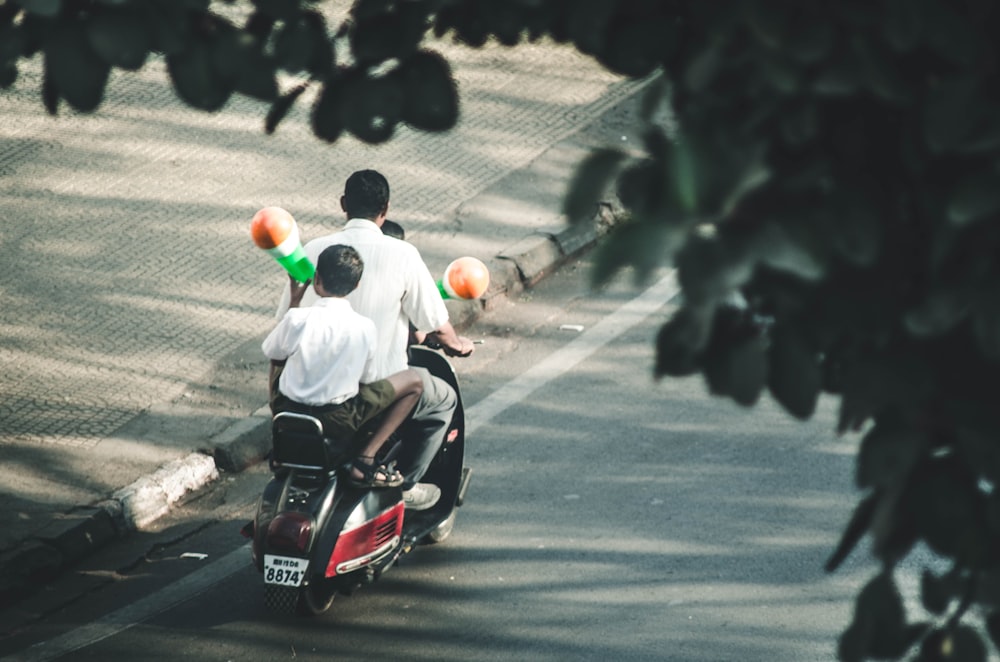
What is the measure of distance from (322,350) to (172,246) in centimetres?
418

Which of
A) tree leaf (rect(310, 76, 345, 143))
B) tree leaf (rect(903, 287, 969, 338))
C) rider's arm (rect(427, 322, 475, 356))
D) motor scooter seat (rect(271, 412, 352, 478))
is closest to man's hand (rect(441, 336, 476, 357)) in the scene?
rider's arm (rect(427, 322, 475, 356))

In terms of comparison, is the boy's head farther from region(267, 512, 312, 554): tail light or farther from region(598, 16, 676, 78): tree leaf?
region(598, 16, 676, 78): tree leaf

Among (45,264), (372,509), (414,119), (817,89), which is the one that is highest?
(817,89)

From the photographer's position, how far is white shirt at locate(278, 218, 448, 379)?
19.4 ft

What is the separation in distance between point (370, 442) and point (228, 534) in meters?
1.26

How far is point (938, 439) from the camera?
2188 mm

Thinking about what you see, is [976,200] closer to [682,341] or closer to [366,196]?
[682,341]

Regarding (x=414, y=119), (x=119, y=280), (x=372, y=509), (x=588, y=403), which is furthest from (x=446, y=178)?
(x=414, y=119)

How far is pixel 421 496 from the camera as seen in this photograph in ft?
20.5

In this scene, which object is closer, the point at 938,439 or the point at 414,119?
the point at 938,439

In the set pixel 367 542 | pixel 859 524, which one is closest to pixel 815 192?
pixel 859 524

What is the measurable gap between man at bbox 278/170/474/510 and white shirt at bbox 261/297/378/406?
0.27 meters

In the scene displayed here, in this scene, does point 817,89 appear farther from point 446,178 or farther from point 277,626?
point 446,178

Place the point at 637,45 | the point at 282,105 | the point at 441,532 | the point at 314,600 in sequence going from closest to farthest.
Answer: the point at 637,45
the point at 282,105
the point at 314,600
the point at 441,532
